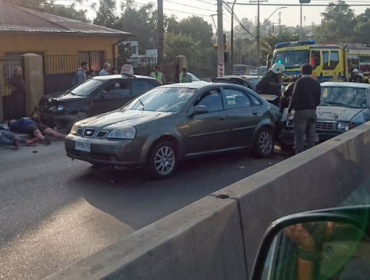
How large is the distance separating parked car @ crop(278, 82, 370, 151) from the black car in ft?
16.0

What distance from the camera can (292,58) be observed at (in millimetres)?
24766

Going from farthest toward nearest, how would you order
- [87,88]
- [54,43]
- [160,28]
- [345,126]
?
[160,28] → [54,43] → [87,88] → [345,126]

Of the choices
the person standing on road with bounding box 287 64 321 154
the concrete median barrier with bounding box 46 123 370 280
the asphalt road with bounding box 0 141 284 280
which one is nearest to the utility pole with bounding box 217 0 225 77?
the asphalt road with bounding box 0 141 284 280

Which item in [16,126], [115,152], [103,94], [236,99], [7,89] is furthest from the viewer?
[7,89]

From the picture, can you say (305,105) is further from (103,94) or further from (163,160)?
(103,94)

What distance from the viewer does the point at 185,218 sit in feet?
13.2

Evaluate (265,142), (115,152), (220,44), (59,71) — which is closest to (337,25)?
(220,44)

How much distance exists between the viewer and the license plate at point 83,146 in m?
9.28

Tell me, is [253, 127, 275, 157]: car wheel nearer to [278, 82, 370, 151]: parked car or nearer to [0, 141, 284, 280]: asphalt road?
[0, 141, 284, 280]: asphalt road

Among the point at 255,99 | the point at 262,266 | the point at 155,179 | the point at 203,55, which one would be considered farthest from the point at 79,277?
the point at 203,55

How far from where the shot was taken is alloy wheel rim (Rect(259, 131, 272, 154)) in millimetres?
11523

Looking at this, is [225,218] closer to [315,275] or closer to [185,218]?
[185,218]

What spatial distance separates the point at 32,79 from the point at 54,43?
564 centimetres

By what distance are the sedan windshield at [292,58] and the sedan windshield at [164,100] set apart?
14.6 m
